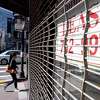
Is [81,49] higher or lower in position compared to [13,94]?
higher

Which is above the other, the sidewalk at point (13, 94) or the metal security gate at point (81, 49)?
the metal security gate at point (81, 49)

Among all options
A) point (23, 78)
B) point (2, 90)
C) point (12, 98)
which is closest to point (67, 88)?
point (12, 98)

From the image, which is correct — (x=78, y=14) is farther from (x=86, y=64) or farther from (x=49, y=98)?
(x=49, y=98)

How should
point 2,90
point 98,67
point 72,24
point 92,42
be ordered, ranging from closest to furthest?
point 98,67 → point 92,42 → point 72,24 → point 2,90

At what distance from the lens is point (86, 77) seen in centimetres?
246

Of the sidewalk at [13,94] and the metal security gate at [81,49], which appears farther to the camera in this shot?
the sidewalk at [13,94]

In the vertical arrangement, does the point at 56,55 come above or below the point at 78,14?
below

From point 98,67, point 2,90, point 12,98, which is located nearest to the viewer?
point 98,67

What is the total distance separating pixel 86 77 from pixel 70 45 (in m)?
0.62

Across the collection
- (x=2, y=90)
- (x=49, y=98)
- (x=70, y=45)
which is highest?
(x=70, y=45)

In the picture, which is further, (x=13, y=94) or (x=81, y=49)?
(x=13, y=94)

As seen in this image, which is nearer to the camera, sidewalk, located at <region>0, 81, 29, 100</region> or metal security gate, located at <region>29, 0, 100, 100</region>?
metal security gate, located at <region>29, 0, 100, 100</region>

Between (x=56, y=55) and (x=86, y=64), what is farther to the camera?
(x=56, y=55)

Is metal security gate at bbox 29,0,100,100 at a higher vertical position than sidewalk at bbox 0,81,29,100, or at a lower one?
higher
